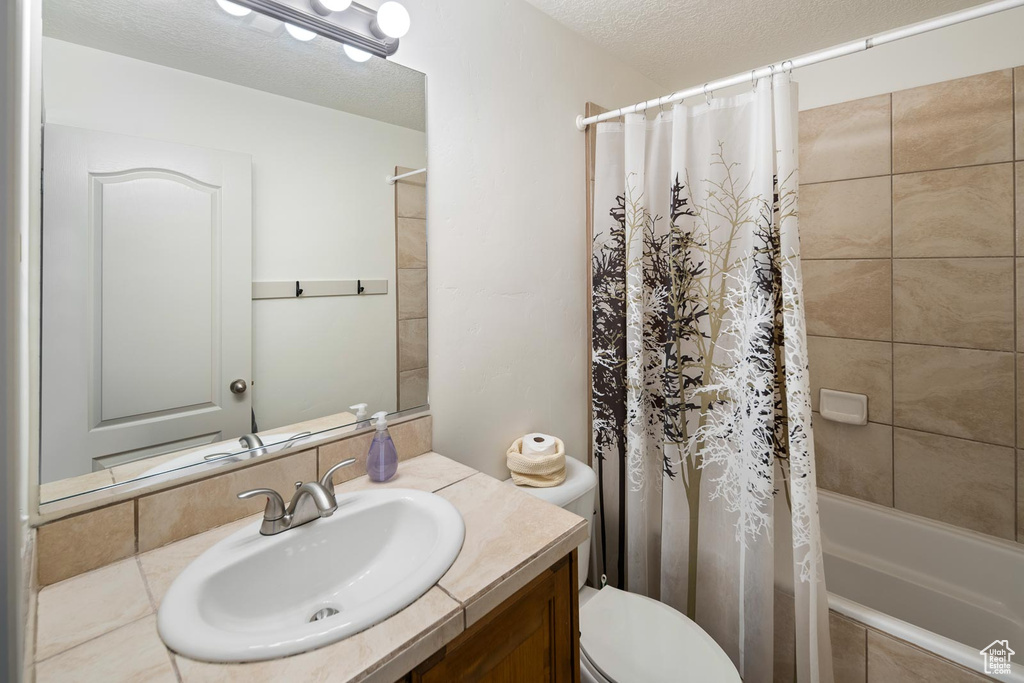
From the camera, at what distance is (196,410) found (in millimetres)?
959

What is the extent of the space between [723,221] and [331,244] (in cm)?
110

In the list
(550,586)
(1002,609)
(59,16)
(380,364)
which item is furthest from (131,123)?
(1002,609)

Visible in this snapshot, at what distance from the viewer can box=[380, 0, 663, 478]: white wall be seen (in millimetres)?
1351

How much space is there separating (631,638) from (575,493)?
41 cm

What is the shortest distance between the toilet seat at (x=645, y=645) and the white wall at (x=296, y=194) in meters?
0.87

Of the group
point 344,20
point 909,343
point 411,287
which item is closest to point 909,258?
point 909,343

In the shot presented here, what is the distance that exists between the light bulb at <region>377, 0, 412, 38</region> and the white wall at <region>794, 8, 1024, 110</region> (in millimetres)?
1727

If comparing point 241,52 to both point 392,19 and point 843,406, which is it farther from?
point 843,406

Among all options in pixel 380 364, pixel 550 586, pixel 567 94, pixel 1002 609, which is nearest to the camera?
pixel 550 586

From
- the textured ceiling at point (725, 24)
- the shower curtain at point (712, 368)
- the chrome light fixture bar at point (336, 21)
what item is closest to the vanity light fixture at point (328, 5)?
the chrome light fixture bar at point (336, 21)

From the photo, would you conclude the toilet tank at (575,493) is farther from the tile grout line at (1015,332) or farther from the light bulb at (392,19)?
the tile grout line at (1015,332)

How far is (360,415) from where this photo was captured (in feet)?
3.93

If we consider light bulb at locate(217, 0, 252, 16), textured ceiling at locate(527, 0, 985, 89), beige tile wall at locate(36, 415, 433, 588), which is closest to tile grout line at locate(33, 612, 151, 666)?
beige tile wall at locate(36, 415, 433, 588)

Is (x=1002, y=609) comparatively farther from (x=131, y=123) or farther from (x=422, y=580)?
(x=131, y=123)
